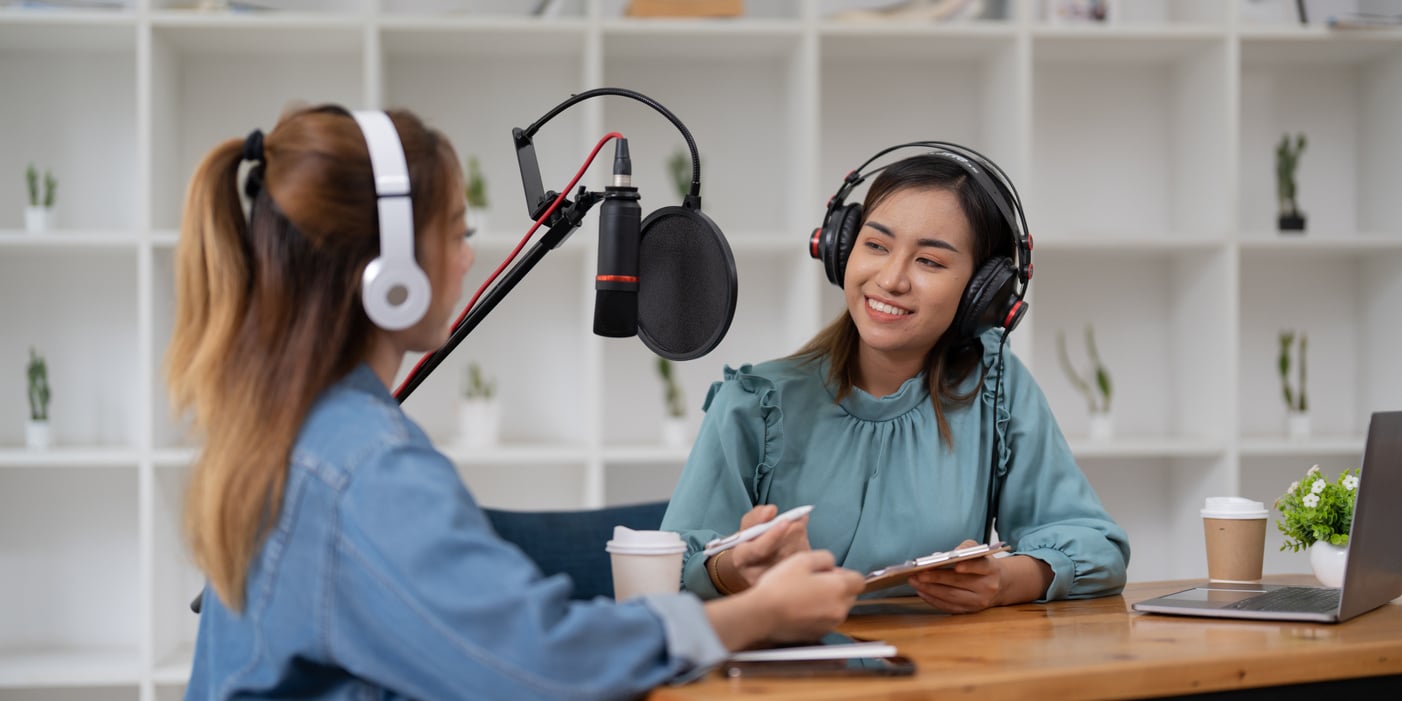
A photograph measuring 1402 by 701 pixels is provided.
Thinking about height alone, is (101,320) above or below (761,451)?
above

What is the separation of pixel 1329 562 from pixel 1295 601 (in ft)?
0.65

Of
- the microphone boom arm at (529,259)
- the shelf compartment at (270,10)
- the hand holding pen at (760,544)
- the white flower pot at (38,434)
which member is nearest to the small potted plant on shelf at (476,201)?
the shelf compartment at (270,10)

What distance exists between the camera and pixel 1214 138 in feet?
9.75

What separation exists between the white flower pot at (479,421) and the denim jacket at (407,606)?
180 cm

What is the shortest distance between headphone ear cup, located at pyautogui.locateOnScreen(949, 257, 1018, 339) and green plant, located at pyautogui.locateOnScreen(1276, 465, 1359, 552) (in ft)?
1.55

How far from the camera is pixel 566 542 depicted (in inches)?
74.9

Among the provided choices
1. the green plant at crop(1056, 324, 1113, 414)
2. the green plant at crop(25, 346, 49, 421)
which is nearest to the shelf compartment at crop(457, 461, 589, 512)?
the green plant at crop(25, 346, 49, 421)

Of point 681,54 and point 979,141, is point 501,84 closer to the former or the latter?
point 681,54

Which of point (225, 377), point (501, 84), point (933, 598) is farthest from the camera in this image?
point (501, 84)

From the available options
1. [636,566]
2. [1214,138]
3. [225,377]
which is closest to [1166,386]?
[1214,138]

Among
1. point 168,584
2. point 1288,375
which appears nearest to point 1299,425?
point 1288,375

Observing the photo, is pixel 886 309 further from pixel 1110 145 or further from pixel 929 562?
pixel 1110 145

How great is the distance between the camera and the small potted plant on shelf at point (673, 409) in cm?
297

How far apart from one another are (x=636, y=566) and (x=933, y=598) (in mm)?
412
